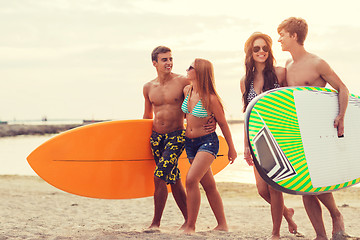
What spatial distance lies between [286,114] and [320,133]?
352 mm

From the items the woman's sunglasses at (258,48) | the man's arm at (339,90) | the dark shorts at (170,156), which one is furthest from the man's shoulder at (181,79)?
the man's arm at (339,90)

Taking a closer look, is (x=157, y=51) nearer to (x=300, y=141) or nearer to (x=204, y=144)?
(x=204, y=144)

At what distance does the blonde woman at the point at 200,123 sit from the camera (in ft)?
13.4

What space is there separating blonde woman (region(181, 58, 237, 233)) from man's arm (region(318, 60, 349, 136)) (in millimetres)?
981

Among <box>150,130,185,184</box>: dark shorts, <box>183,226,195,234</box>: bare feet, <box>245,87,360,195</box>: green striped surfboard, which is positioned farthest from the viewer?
<box>150,130,185,184</box>: dark shorts

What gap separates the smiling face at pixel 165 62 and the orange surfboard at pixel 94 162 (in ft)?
3.11

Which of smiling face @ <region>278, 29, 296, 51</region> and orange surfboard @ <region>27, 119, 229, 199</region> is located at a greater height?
smiling face @ <region>278, 29, 296, 51</region>

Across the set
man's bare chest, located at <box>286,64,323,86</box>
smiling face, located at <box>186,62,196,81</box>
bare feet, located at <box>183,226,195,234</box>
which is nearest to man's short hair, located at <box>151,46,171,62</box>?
smiling face, located at <box>186,62,196,81</box>

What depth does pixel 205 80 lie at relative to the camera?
4121mm

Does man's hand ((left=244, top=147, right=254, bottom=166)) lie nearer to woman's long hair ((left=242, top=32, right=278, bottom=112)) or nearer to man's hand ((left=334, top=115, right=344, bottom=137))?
woman's long hair ((left=242, top=32, right=278, bottom=112))

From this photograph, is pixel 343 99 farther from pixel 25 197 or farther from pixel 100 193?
pixel 25 197

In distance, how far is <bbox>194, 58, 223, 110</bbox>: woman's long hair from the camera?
4082mm

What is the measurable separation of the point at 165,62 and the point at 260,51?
1.11 m

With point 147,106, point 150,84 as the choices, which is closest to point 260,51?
point 150,84
